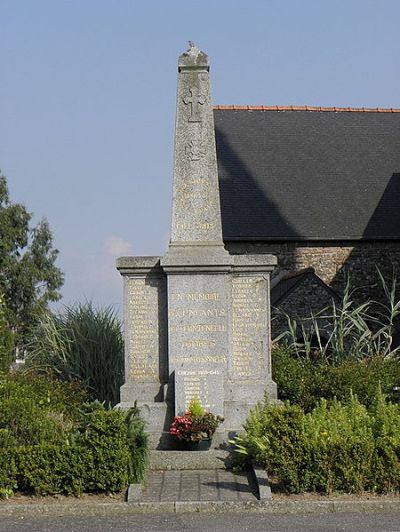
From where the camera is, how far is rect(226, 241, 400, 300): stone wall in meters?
23.1

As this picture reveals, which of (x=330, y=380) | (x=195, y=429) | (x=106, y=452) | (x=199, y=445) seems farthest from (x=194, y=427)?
(x=330, y=380)

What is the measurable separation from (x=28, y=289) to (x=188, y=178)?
21.7m

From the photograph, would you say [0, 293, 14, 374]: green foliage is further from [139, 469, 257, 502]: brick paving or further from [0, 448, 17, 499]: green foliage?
[0, 448, 17, 499]: green foliage

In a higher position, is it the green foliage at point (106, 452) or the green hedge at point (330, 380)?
the green hedge at point (330, 380)

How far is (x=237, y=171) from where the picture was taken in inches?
991

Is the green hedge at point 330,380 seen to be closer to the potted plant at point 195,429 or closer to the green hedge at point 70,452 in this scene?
the potted plant at point 195,429

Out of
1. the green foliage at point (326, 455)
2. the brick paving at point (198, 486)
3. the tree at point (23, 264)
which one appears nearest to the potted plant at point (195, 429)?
the brick paving at point (198, 486)

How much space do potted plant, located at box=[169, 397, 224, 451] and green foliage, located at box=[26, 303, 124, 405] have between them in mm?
3403

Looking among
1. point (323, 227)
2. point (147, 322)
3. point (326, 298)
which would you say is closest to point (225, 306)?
point (147, 322)

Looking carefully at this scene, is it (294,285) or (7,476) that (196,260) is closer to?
(7,476)

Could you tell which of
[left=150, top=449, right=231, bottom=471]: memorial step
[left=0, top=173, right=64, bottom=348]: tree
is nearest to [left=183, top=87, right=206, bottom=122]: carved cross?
[left=150, top=449, right=231, bottom=471]: memorial step

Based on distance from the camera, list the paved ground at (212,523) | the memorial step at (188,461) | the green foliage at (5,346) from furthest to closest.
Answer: the green foliage at (5,346) → the memorial step at (188,461) → the paved ground at (212,523)

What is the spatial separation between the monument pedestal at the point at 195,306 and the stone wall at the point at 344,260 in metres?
11.4

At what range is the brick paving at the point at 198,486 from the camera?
8.62 metres
